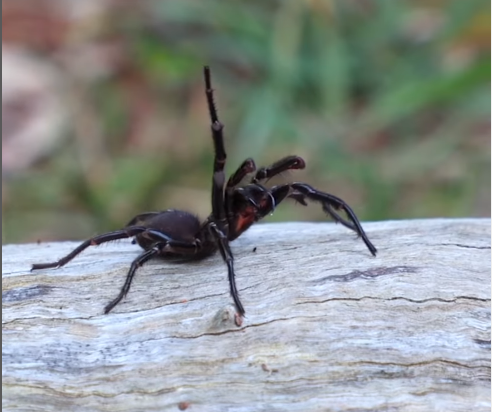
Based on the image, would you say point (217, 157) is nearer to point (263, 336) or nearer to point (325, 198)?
point (325, 198)

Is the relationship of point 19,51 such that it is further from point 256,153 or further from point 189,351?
point 189,351

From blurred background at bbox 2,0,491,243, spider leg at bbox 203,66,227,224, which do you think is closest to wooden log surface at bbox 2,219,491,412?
spider leg at bbox 203,66,227,224

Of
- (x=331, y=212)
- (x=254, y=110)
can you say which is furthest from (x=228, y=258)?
(x=254, y=110)

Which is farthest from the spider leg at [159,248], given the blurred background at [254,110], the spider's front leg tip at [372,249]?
the blurred background at [254,110]

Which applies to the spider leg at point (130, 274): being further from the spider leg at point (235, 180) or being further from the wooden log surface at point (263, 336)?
the spider leg at point (235, 180)

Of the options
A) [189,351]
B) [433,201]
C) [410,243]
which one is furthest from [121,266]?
[433,201]

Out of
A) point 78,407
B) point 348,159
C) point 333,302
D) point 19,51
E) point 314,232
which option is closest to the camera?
point 78,407
